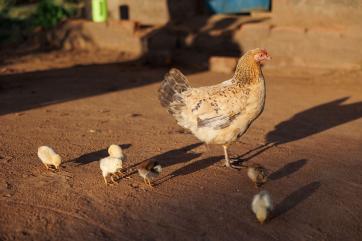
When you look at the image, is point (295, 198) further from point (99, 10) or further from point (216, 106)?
point (99, 10)

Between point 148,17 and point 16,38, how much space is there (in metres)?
4.92

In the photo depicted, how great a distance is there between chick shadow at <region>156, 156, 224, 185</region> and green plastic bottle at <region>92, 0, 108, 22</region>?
9.55 m

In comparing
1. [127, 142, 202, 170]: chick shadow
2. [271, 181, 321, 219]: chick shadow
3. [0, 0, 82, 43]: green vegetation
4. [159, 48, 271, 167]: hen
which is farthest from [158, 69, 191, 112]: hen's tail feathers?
[0, 0, 82, 43]: green vegetation

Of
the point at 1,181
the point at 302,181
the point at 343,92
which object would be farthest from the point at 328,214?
the point at 343,92

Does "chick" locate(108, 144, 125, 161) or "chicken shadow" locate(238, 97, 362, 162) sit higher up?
"chick" locate(108, 144, 125, 161)

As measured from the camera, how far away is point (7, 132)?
292 inches

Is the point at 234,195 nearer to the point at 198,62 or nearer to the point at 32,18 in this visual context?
the point at 198,62

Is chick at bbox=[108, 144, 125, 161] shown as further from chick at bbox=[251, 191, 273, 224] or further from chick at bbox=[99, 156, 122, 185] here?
chick at bbox=[251, 191, 273, 224]

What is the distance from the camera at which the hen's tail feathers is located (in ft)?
20.3

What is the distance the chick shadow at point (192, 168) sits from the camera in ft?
18.9

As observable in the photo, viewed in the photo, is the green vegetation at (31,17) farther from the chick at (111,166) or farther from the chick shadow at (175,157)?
the chick at (111,166)

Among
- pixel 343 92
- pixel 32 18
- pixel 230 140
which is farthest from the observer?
pixel 32 18

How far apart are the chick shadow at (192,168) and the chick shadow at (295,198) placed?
1.23m

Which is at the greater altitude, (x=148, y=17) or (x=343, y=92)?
(x=148, y=17)
